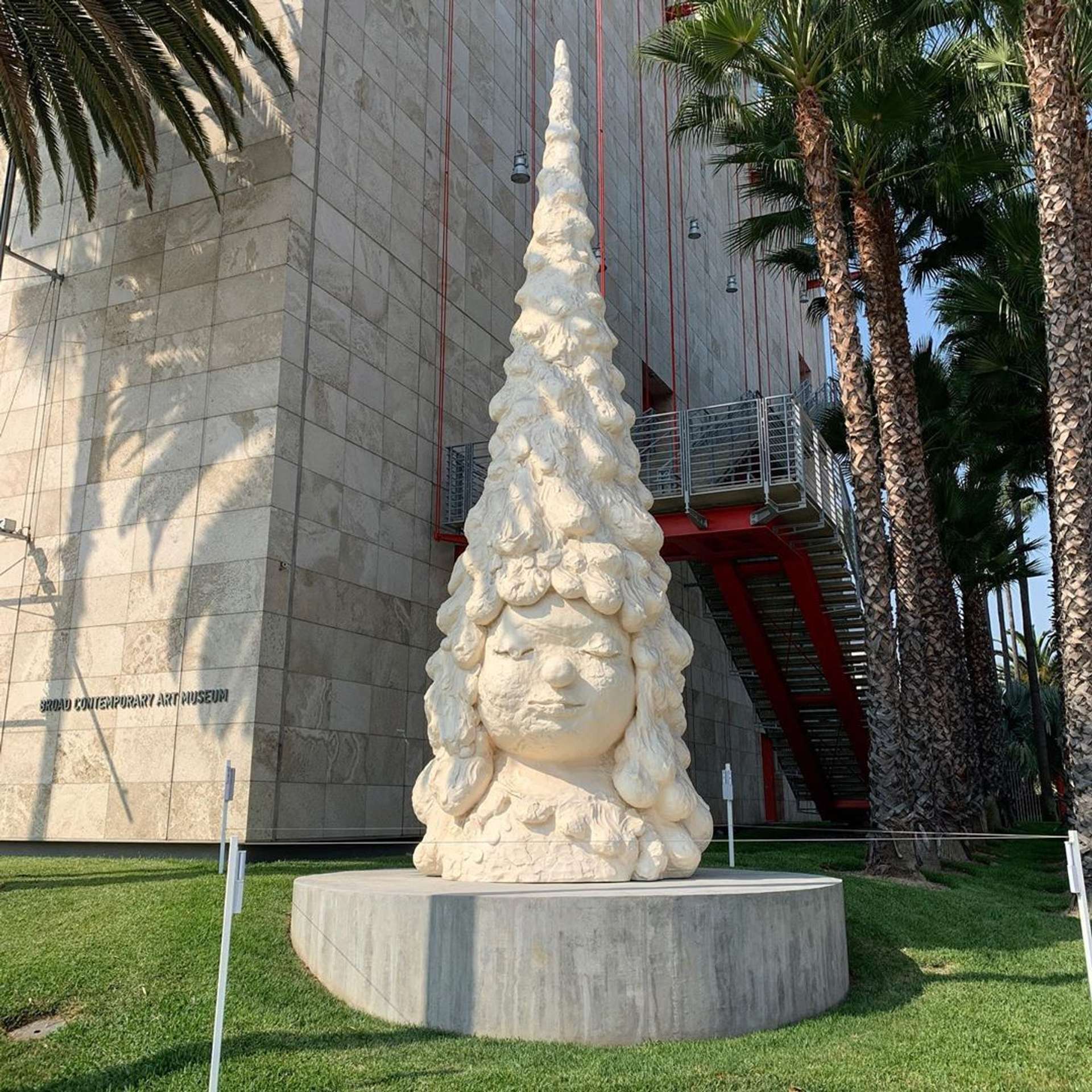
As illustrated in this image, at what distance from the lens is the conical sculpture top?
7.43m

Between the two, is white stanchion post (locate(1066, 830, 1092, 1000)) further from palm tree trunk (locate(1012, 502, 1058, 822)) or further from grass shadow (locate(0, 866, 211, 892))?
palm tree trunk (locate(1012, 502, 1058, 822))

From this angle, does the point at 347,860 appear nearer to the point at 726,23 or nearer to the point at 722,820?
the point at 726,23

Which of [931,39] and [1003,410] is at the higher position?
[931,39]

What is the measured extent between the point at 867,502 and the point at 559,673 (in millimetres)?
7824

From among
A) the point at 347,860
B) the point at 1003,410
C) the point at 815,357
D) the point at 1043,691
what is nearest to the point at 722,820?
the point at 1003,410

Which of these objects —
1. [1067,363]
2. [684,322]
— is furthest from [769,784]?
[1067,363]

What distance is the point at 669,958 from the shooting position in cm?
597

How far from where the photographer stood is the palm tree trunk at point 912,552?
47.0ft

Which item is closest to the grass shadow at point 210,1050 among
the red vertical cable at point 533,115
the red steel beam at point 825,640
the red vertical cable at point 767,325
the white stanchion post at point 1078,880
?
the white stanchion post at point 1078,880

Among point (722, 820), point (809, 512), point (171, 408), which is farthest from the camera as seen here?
point (722, 820)

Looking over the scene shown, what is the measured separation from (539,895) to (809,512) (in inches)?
391

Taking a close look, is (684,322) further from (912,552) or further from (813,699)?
(912,552)

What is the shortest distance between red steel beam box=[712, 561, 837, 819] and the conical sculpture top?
8836 millimetres

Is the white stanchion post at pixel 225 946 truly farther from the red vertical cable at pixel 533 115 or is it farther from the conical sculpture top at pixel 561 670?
the red vertical cable at pixel 533 115
